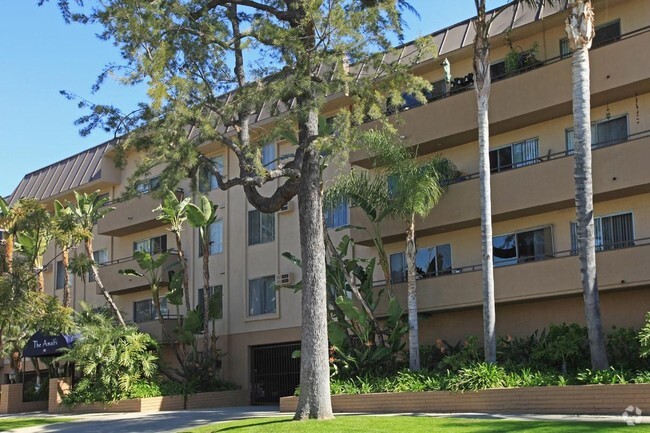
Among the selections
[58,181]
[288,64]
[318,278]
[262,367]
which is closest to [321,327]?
[318,278]

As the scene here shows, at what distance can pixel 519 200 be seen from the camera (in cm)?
2453

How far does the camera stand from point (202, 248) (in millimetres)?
34938

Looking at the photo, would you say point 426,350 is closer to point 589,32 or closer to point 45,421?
point 589,32

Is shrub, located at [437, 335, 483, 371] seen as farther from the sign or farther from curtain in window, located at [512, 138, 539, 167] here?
the sign

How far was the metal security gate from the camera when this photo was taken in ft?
106

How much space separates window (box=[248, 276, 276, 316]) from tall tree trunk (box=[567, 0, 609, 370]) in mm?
15300

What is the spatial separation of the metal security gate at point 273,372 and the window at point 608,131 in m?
13.6

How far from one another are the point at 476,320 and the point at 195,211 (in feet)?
37.5

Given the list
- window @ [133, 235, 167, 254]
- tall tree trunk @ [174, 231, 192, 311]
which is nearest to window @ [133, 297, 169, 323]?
window @ [133, 235, 167, 254]

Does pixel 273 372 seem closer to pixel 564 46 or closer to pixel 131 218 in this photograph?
pixel 131 218

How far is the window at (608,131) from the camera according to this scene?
78.2 ft

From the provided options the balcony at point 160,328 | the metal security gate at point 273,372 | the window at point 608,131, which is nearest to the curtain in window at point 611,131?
the window at point 608,131

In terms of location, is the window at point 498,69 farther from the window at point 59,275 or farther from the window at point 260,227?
the window at point 59,275

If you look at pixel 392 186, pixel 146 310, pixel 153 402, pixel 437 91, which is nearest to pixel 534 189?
pixel 392 186
